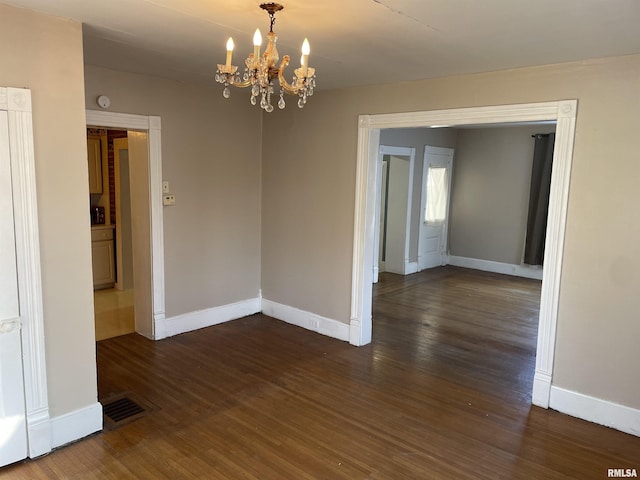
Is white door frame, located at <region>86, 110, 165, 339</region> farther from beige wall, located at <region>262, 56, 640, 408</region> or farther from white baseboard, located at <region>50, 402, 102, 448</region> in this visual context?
beige wall, located at <region>262, 56, 640, 408</region>

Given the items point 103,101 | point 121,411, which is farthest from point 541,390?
point 103,101

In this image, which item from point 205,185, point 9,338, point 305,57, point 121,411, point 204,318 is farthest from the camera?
point 204,318

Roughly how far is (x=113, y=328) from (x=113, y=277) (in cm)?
176

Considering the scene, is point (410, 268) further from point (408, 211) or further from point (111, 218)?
point (111, 218)

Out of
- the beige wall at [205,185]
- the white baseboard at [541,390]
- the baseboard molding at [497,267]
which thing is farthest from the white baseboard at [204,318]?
the baseboard molding at [497,267]

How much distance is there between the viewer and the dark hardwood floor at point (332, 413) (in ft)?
8.89

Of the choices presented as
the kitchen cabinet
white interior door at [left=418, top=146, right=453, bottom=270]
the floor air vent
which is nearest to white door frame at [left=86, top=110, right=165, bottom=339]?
the floor air vent

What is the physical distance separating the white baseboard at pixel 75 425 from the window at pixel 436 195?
6.36 m

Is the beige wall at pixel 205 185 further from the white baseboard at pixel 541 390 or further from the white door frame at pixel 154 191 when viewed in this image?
the white baseboard at pixel 541 390

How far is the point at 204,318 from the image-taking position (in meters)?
5.00

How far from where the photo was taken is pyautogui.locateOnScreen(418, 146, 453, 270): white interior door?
8086mm

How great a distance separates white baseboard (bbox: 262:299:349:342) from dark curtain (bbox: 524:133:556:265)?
4.47 m

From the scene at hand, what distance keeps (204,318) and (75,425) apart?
2.16m

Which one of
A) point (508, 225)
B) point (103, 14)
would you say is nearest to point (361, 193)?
point (103, 14)
